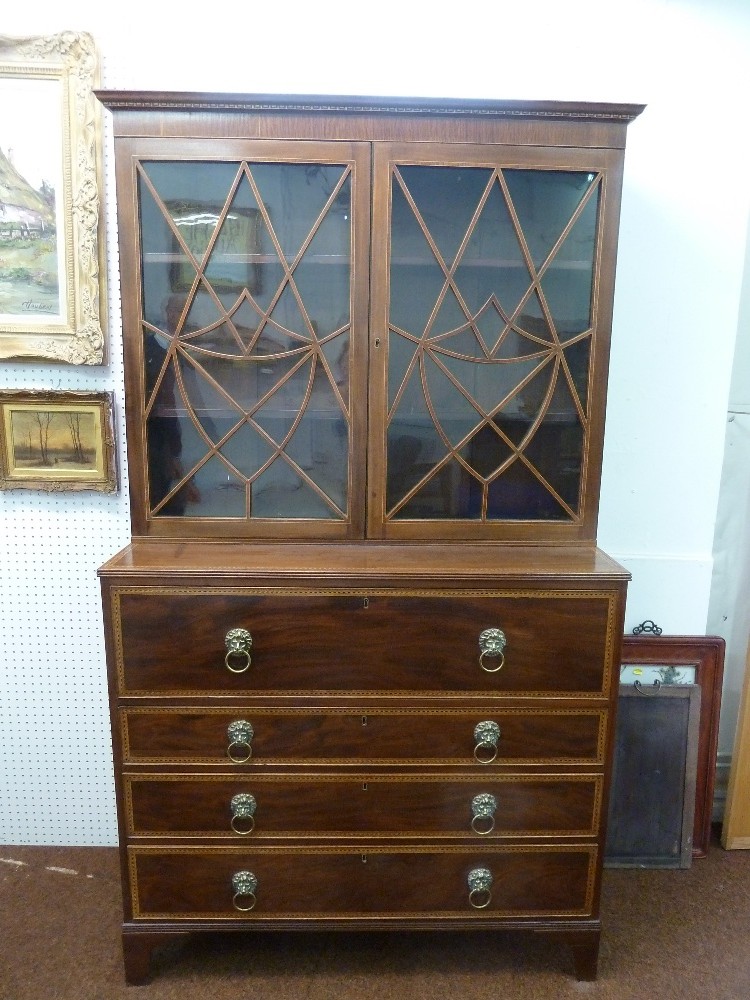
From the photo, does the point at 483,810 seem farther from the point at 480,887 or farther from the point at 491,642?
the point at 491,642

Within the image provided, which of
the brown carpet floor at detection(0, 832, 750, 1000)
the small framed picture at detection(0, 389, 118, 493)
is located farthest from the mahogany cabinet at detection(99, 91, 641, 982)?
the small framed picture at detection(0, 389, 118, 493)

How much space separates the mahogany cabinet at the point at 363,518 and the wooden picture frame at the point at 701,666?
1.80 feet

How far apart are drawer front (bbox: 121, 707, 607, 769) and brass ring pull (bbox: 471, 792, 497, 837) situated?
8 cm

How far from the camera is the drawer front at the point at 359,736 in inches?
59.2

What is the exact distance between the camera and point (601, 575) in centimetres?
146

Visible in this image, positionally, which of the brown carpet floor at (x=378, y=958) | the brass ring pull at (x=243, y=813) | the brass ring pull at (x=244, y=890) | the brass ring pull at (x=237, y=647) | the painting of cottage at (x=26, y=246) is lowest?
the brown carpet floor at (x=378, y=958)

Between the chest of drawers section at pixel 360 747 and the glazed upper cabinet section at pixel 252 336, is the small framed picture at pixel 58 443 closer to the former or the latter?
the glazed upper cabinet section at pixel 252 336

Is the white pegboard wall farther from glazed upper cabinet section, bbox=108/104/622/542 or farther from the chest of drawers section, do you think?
the chest of drawers section

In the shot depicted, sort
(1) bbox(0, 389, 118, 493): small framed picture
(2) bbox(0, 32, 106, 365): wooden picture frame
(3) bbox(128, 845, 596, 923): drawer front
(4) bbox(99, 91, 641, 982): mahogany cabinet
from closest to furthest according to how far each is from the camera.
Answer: (4) bbox(99, 91, 641, 982): mahogany cabinet
(3) bbox(128, 845, 596, 923): drawer front
(2) bbox(0, 32, 106, 365): wooden picture frame
(1) bbox(0, 389, 118, 493): small framed picture

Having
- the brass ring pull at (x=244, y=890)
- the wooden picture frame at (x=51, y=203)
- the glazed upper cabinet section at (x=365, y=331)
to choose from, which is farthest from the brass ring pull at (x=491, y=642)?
the wooden picture frame at (x=51, y=203)

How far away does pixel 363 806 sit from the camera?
5.10 ft

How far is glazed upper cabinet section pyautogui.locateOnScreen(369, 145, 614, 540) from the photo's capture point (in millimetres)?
1484

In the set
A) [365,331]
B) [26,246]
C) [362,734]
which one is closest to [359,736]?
[362,734]

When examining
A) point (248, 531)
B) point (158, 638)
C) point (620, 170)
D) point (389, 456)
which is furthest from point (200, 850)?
point (620, 170)
